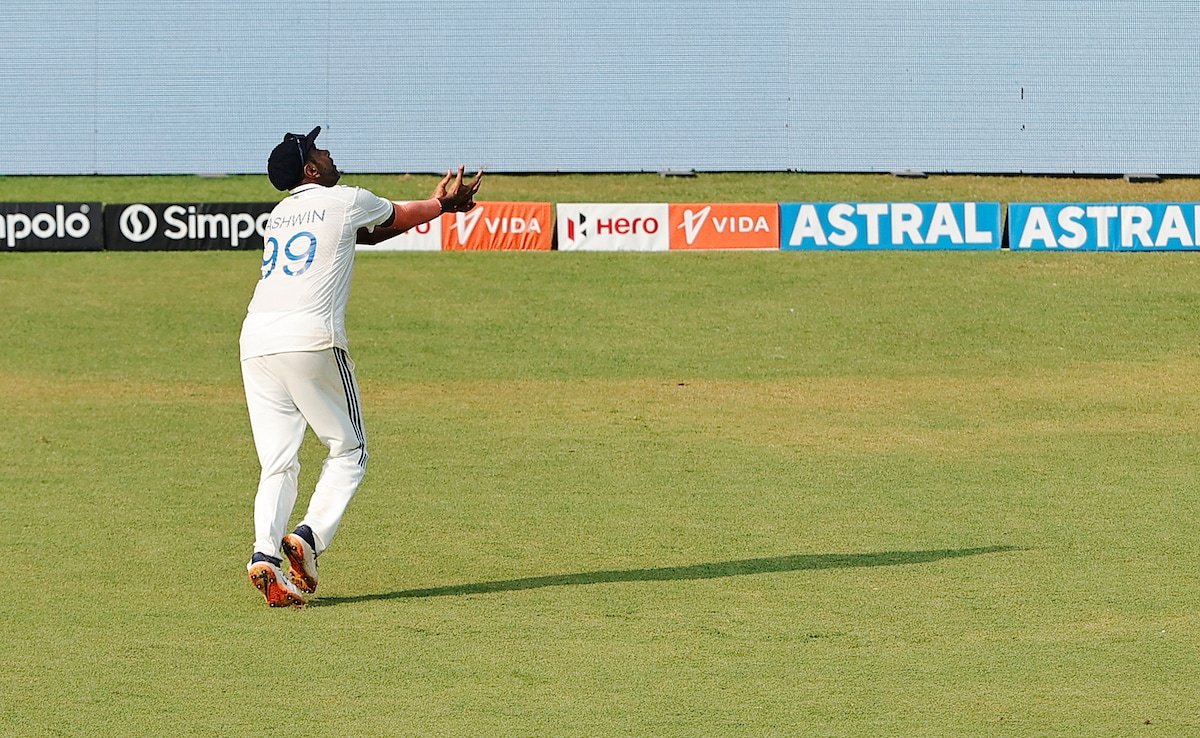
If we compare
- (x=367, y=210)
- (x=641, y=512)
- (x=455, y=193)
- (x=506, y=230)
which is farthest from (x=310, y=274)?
(x=506, y=230)

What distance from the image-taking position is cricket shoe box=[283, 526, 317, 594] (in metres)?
7.39

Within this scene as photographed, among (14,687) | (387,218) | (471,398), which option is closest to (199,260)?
(471,398)

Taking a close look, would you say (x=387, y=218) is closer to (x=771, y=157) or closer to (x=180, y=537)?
(x=180, y=537)

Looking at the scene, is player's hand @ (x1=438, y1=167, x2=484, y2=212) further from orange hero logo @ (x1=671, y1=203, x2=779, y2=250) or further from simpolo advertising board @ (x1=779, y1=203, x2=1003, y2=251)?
simpolo advertising board @ (x1=779, y1=203, x2=1003, y2=251)

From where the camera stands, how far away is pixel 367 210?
7688mm

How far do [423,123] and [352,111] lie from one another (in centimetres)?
131

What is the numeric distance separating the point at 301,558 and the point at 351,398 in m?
0.81

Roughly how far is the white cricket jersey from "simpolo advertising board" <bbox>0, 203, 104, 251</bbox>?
16895 mm

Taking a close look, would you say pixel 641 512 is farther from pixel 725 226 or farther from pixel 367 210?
pixel 725 226

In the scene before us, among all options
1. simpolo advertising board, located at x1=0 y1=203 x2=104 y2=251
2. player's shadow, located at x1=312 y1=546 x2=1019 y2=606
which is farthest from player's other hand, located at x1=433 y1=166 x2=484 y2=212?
simpolo advertising board, located at x1=0 y1=203 x2=104 y2=251

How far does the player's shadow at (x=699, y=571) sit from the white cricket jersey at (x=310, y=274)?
4.12 feet

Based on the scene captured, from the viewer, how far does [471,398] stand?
1584 centimetres

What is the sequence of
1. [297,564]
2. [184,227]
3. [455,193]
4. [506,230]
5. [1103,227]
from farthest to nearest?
1. [506,230]
2. [184,227]
3. [1103,227]
4. [455,193]
5. [297,564]

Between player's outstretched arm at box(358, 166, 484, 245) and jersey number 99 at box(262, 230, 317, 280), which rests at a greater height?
player's outstretched arm at box(358, 166, 484, 245)
